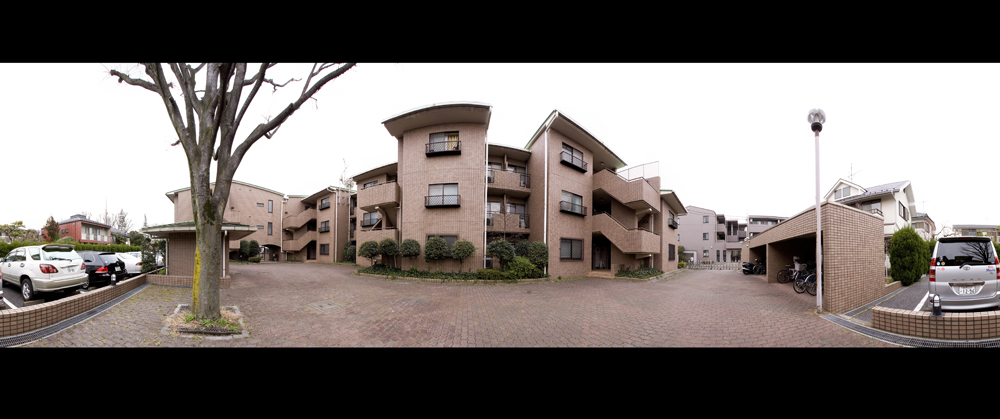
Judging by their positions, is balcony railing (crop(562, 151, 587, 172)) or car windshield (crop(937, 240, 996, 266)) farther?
balcony railing (crop(562, 151, 587, 172))

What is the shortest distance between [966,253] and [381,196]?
17.8 metres

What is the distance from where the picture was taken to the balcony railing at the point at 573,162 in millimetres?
14758

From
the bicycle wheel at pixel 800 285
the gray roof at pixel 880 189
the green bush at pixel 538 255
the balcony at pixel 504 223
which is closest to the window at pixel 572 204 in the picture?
the balcony at pixel 504 223

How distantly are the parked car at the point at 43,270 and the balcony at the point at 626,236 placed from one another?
1733cm

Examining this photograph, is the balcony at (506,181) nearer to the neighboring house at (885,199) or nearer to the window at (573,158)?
the window at (573,158)

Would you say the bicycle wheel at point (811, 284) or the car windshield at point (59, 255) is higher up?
the car windshield at point (59, 255)

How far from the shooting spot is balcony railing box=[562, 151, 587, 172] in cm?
1476

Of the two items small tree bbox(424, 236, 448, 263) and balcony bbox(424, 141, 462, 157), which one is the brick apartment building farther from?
small tree bbox(424, 236, 448, 263)

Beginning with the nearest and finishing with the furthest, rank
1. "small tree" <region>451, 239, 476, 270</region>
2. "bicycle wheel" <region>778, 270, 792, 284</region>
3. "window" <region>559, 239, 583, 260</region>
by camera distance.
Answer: "bicycle wheel" <region>778, 270, 792, 284</region> < "small tree" <region>451, 239, 476, 270</region> < "window" <region>559, 239, 583, 260</region>

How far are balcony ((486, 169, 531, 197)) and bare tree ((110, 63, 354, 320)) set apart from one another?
9.29 meters

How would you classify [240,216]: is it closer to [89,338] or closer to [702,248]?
[89,338]

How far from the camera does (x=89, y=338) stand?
4.14 metres

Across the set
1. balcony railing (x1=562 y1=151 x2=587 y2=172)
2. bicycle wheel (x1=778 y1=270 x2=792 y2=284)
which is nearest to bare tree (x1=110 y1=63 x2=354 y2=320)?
balcony railing (x1=562 y1=151 x2=587 y2=172)

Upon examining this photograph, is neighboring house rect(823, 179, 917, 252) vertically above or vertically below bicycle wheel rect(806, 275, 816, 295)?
above
